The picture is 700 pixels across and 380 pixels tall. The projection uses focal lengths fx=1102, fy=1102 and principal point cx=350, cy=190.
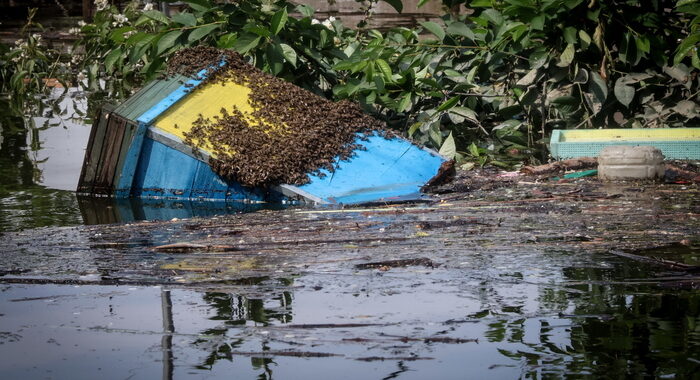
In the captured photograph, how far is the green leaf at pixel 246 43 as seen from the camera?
8.94m

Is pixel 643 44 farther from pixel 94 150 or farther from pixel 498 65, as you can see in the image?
pixel 94 150

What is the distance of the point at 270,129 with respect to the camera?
7.94 metres

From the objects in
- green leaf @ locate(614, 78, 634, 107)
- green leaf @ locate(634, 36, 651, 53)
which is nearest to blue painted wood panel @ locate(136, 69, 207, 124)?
green leaf @ locate(614, 78, 634, 107)

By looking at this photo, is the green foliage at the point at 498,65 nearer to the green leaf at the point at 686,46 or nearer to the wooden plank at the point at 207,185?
the green leaf at the point at 686,46

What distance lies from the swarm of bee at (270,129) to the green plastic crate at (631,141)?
142 cm

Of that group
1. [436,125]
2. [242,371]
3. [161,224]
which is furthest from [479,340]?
[436,125]

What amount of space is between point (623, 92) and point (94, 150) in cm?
436

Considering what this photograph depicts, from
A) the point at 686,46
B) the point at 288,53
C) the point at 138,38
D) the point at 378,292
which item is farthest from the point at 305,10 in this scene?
the point at 378,292

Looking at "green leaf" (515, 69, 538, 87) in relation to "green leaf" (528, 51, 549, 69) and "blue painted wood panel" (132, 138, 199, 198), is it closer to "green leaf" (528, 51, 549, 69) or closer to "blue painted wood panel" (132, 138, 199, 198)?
"green leaf" (528, 51, 549, 69)

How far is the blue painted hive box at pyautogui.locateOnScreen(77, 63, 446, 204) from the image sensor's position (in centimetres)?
752

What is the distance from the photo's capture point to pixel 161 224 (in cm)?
640

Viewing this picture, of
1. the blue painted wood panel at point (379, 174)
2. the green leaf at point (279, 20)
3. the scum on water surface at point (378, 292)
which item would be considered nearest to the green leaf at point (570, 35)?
the blue painted wood panel at point (379, 174)

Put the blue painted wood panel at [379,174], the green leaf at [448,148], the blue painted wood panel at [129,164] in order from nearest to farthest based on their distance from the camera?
the blue painted wood panel at [379,174] → the blue painted wood panel at [129,164] → the green leaf at [448,148]

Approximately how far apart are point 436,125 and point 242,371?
5.61 m
